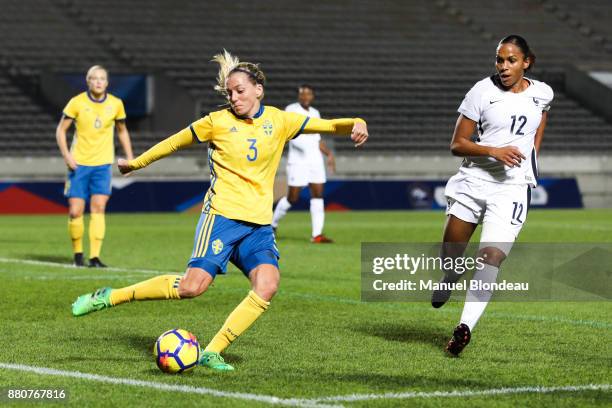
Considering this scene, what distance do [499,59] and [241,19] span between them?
28.4 m

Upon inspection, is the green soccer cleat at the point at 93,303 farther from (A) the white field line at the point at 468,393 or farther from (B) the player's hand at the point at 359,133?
(A) the white field line at the point at 468,393

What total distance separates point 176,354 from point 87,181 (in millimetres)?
7217

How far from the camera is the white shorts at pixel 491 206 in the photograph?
731 cm

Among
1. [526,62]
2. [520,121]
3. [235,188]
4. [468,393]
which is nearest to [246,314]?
[235,188]

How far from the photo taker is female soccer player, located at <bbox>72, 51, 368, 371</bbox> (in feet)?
21.8

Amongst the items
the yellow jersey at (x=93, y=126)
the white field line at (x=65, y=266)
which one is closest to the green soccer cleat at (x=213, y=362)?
the white field line at (x=65, y=266)

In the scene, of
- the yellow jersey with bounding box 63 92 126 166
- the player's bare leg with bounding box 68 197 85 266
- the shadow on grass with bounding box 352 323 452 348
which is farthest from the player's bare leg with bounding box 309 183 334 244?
the shadow on grass with bounding box 352 323 452 348

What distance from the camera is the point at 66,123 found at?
514 inches

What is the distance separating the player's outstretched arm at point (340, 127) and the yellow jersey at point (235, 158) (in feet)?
0.10

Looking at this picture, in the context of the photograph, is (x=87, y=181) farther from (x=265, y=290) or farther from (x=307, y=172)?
(x=265, y=290)

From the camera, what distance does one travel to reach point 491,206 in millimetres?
7383

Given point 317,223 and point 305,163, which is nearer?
point 317,223

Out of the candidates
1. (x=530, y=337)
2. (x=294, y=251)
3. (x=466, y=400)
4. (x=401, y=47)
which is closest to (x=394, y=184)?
(x=401, y=47)

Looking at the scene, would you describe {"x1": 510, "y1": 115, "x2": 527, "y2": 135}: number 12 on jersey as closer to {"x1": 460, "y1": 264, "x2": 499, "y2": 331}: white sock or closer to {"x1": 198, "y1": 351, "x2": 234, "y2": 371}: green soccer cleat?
{"x1": 460, "y1": 264, "x2": 499, "y2": 331}: white sock
